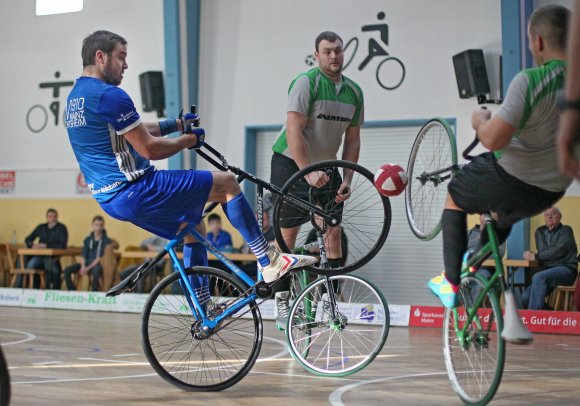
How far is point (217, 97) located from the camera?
45.7 feet

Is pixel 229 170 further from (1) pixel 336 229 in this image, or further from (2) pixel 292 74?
(2) pixel 292 74

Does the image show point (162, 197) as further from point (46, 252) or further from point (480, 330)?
point (46, 252)

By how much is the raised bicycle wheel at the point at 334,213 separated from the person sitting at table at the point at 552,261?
511cm

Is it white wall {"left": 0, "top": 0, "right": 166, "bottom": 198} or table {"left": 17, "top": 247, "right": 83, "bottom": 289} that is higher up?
white wall {"left": 0, "top": 0, "right": 166, "bottom": 198}

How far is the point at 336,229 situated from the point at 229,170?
2.97ft

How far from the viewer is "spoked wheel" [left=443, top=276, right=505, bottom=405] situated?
4020 millimetres

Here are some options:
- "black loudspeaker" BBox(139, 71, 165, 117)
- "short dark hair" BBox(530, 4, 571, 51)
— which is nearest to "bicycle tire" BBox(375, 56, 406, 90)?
"black loudspeaker" BBox(139, 71, 165, 117)

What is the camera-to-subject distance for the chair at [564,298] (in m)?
10.3

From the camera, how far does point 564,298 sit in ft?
35.8

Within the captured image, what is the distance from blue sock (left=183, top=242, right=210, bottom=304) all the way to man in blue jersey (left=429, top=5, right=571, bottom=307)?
132 centimetres

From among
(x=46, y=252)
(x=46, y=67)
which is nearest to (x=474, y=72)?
(x=46, y=252)

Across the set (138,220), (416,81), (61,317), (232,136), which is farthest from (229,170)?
(232,136)

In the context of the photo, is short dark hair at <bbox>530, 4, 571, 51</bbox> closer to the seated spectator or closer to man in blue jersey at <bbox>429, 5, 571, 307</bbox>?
man in blue jersey at <bbox>429, 5, 571, 307</bbox>

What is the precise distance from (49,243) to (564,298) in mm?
7780
